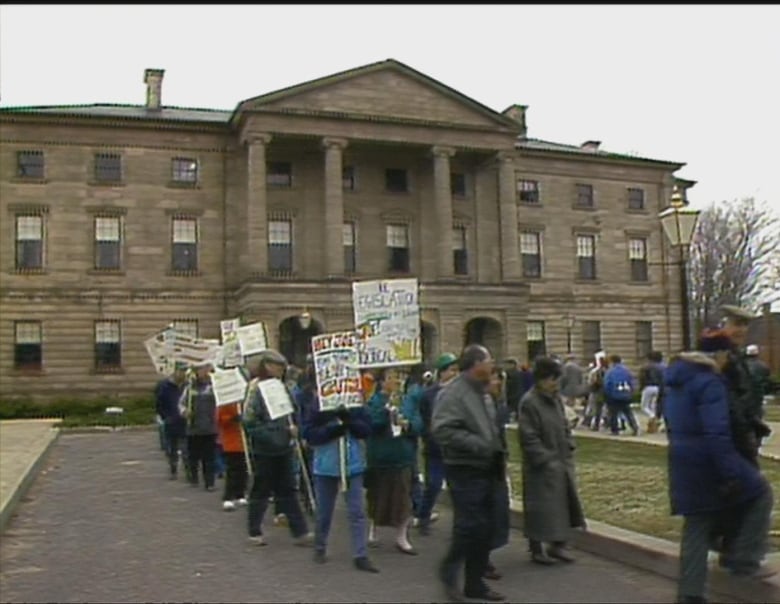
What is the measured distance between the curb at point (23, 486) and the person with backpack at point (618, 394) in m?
13.5

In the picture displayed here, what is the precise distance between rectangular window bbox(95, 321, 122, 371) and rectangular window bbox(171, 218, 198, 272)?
427 centimetres

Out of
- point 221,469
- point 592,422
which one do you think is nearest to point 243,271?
point 592,422

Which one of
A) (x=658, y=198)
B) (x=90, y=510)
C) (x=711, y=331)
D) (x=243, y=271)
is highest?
(x=658, y=198)

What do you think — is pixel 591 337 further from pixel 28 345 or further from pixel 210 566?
pixel 210 566

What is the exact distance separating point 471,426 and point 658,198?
5358 cm

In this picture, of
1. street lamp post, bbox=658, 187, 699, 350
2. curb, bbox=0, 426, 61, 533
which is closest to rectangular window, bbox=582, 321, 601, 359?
curb, bbox=0, 426, 61, 533

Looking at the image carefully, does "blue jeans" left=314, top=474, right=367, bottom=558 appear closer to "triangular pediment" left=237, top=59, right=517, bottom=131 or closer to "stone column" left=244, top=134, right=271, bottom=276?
"stone column" left=244, top=134, right=271, bottom=276

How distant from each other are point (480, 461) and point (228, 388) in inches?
263

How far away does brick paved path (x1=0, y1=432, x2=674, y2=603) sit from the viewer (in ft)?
28.0

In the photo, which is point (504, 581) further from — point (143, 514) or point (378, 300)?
point (143, 514)

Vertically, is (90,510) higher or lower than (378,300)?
lower

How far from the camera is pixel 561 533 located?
30.8ft

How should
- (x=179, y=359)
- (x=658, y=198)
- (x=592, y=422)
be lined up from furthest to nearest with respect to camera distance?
(x=658, y=198), (x=592, y=422), (x=179, y=359)

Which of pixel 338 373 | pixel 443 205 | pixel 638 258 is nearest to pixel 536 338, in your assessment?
pixel 638 258
